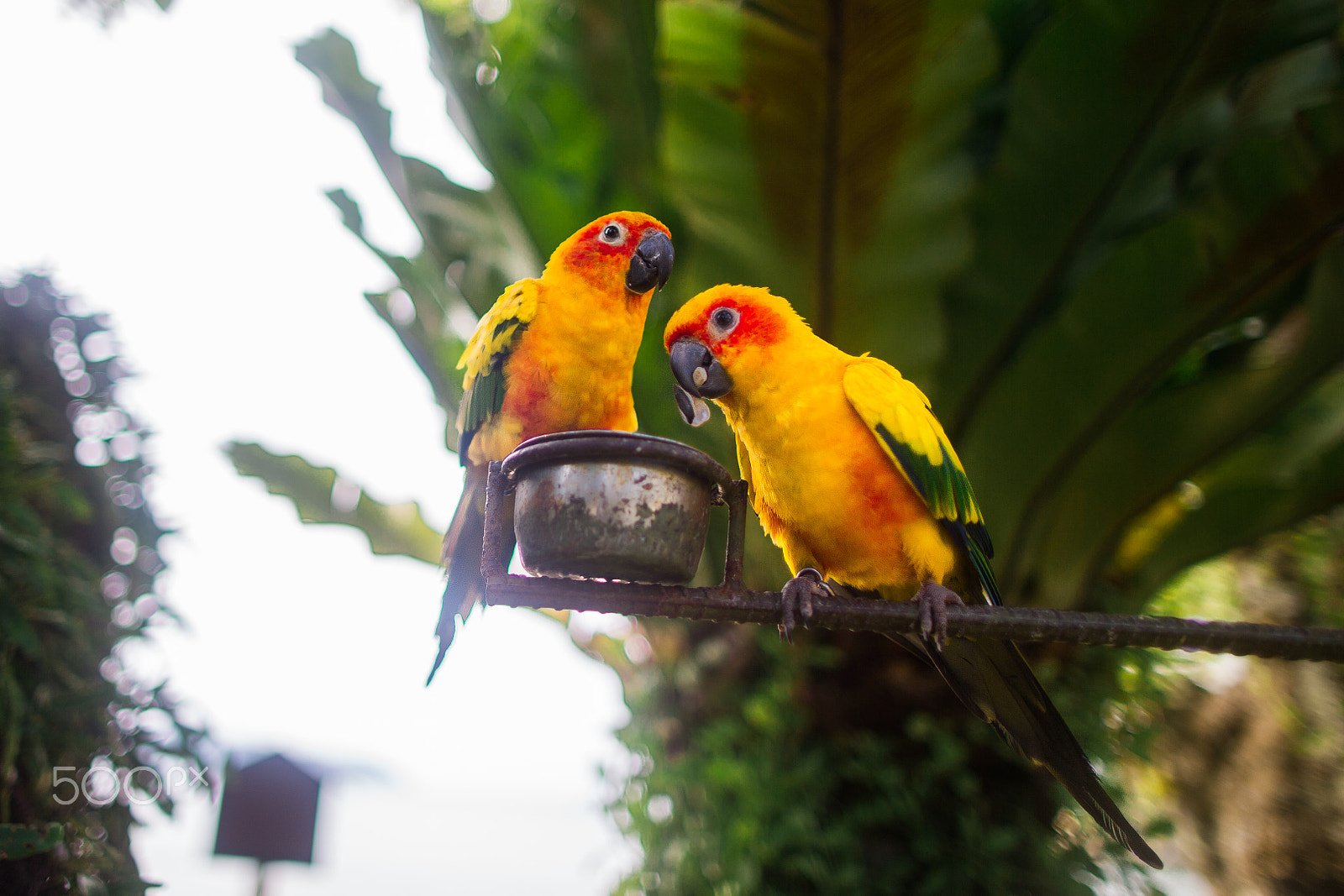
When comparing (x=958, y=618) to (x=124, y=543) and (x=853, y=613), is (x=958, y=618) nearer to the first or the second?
(x=853, y=613)

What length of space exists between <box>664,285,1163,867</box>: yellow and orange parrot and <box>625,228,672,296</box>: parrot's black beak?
0.27 ft

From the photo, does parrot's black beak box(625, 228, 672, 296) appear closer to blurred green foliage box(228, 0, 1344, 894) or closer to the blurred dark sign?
blurred green foliage box(228, 0, 1344, 894)

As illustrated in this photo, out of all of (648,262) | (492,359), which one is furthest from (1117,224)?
(492,359)

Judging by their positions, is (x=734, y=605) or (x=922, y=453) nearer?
(x=734, y=605)

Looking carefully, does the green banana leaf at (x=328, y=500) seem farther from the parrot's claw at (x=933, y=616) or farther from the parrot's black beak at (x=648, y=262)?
the parrot's claw at (x=933, y=616)

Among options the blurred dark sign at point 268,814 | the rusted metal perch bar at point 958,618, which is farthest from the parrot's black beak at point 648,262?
the blurred dark sign at point 268,814

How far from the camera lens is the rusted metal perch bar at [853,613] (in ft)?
3.03

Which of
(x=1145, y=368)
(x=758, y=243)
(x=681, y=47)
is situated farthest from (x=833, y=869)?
(x=681, y=47)

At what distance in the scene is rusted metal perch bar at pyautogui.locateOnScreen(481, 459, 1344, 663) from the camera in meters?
0.92

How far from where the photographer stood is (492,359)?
4.09 ft

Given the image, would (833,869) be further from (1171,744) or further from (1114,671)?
(1171,744)

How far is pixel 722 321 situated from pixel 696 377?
10 cm

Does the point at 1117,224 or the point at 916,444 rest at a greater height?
the point at 1117,224

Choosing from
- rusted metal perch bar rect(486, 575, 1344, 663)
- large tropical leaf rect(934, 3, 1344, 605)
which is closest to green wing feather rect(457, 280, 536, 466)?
rusted metal perch bar rect(486, 575, 1344, 663)
